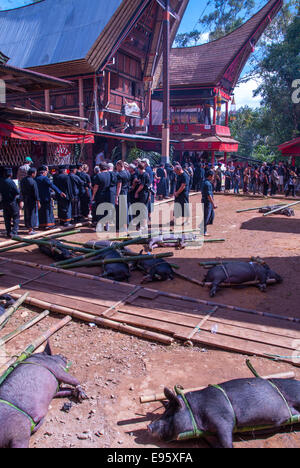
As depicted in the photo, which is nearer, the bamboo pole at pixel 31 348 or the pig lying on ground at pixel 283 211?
the bamboo pole at pixel 31 348

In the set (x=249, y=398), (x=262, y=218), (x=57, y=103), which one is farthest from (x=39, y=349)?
(x=57, y=103)

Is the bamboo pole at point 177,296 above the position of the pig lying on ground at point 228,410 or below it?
above

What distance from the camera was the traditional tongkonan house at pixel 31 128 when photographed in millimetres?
10000

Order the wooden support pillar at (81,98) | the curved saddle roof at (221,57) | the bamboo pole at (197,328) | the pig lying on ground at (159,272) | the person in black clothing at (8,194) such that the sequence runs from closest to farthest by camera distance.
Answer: the bamboo pole at (197,328)
the pig lying on ground at (159,272)
the person in black clothing at (8,194)
the wooden support pillar at (81,98)
the curved saddle roof at (221,57)

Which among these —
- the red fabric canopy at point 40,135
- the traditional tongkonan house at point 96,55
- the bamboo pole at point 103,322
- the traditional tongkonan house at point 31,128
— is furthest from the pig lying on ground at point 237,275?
the traditional tongkonan house at point 96,55

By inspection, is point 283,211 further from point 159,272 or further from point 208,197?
point 159,272

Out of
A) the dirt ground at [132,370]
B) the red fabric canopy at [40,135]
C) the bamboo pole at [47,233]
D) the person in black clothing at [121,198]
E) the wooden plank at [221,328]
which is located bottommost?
the dirt ground at [132,370]

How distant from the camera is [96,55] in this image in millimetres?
15758

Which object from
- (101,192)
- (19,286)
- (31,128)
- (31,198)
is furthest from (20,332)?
(31,128)

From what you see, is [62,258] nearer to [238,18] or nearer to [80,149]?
[80,149]

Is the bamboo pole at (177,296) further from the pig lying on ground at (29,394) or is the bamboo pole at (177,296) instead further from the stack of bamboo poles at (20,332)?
the pig lying on ground at (29,394)

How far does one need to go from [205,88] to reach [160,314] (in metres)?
20.6

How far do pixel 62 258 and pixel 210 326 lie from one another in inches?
139

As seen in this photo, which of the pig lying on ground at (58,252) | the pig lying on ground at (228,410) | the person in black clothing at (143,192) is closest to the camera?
the pig lying on ground at (228,410)
